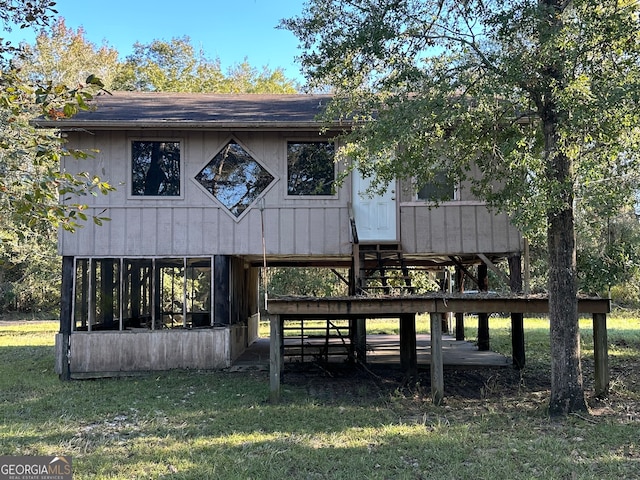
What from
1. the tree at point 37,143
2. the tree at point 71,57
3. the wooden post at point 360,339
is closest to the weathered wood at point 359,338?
the wooden post at point 360,339

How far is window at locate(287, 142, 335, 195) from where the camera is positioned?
10.8 metres

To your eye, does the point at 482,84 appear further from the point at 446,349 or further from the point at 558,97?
the point at 446,349

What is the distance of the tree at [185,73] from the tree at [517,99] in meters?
24.8

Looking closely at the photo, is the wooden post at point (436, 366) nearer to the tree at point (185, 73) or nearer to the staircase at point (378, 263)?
the staircase at point (378, 263)

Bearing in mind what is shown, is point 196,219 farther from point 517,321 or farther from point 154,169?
point 517,321

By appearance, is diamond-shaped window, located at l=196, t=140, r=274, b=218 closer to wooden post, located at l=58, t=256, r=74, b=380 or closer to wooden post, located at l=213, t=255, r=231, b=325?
wooden post, located at l=213, t=255, r=231, b=325

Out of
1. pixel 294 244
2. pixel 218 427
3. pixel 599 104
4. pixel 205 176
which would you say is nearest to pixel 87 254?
pixel 205 176

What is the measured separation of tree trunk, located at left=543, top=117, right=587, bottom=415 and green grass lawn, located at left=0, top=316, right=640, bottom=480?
0.34 m

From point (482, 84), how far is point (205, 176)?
19.0ft

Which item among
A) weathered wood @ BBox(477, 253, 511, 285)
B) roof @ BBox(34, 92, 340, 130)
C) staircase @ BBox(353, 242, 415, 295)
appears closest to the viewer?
staircase @ BBox(353, 242, 415, 295)

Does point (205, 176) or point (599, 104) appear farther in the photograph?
point (205, 176)

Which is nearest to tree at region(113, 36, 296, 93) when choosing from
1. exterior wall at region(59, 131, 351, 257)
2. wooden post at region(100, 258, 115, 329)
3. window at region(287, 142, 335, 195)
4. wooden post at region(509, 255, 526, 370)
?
exterior wall at region(59, 131, 351, 257)

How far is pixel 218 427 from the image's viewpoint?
6.61m

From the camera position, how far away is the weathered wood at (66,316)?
1041 centimetres
